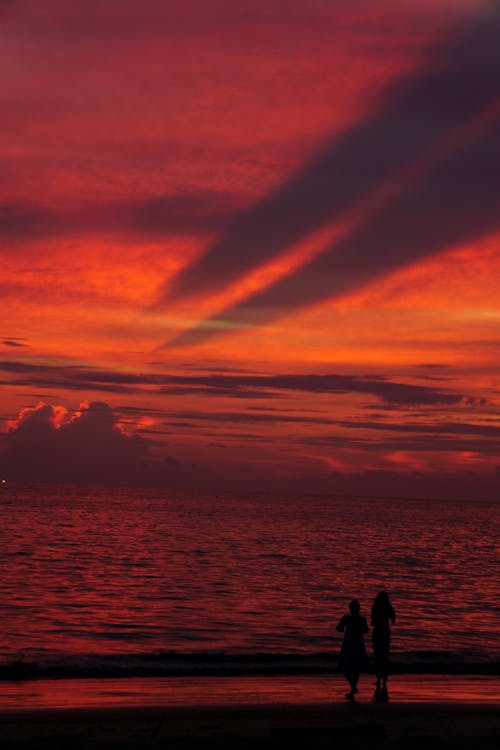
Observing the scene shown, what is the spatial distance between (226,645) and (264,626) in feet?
14.4

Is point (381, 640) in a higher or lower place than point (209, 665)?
higher

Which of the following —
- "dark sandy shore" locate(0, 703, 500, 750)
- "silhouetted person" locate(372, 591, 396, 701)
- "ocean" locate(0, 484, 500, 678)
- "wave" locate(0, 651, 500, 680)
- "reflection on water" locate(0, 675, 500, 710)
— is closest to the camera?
"dark sandy shore" locate(0, 703, 500, 750)

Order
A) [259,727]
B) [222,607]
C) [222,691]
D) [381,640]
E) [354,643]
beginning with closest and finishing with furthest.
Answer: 1. [259,727]
2. [354,643]
3. [381,640]
4. [222,691]
5. [222,607]

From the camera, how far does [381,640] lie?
19922 mm

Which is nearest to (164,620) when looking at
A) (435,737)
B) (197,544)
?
(435,737)

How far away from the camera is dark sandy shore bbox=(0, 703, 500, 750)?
1524cm

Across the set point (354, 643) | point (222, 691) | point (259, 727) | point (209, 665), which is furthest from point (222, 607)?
point (259, 727)

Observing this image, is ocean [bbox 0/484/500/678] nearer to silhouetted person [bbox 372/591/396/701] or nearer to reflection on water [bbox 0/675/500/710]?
reflection on water [bbox 0/675/500/710]

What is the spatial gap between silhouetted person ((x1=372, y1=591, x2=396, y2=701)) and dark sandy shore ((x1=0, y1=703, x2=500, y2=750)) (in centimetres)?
131

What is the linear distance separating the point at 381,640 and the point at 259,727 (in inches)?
186

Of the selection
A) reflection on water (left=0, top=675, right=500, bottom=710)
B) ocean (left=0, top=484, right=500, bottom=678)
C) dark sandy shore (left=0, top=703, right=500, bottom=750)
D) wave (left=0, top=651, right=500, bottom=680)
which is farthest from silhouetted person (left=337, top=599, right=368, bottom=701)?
ocean (left=0, top=484, right=500, bottom=678)

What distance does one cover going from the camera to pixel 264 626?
3397 cm

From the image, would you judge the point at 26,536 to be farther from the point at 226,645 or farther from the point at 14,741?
the point at 14,741

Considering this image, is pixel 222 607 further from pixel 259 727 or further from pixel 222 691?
pixel 259 727
